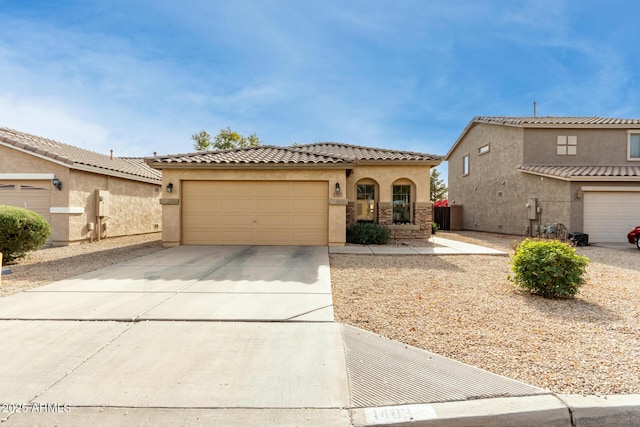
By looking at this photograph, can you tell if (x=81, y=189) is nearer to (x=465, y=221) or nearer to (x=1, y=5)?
(x=1, y=5)

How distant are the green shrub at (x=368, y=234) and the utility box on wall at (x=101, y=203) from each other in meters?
11.0

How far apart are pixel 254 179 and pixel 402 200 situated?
267 inches

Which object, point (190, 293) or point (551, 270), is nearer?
point (551, 270)

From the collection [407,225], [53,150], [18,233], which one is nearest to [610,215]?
[407,225]

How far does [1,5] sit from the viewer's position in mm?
9328

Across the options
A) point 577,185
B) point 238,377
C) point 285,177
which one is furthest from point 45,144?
point 577,185

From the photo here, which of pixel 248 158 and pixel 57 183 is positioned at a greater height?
pixel 248 158

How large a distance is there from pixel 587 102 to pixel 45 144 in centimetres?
3405

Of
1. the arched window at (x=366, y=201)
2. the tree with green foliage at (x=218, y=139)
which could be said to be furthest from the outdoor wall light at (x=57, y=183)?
the tree with green foliage at (x=218, y=139)

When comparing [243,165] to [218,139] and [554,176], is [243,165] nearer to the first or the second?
[554,176]

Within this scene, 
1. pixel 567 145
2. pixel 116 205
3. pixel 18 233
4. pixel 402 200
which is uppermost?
pixel 567 145

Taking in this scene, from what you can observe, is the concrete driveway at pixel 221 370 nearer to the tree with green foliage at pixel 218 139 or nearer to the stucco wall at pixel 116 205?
the stucco wall at pixel 116 205

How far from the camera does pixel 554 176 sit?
15.5 m

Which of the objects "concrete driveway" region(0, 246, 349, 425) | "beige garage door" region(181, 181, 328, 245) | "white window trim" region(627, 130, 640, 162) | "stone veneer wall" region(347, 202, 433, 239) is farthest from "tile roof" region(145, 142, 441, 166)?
"white window trim" region(627, 130, 640, 162)
